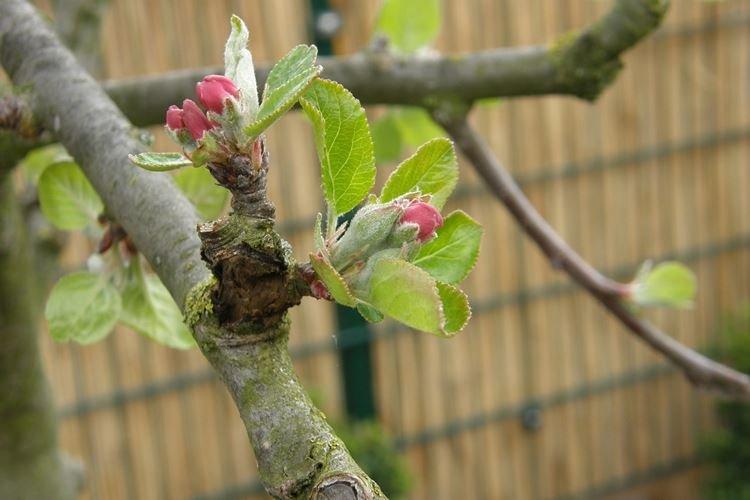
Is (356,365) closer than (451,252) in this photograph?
No

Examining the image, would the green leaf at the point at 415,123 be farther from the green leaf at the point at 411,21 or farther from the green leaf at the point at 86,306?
the green leaf at the point at 86,306

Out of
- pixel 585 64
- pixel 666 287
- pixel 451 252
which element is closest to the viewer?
pixel 451 252

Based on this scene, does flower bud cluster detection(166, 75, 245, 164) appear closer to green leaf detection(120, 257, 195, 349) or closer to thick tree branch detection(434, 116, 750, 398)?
green leaf detection(120, 257, 195, 349)

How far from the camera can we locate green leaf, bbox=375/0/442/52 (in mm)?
925

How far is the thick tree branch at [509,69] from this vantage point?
2.64 ft

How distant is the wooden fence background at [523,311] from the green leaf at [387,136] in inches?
59.5

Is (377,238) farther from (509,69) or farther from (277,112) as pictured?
(509,69)

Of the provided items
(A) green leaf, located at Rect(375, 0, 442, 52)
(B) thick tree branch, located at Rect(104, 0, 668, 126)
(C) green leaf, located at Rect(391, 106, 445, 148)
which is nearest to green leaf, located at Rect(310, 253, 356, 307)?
(B) thick tree branch, located at Rect(104, 0, 668, 126)

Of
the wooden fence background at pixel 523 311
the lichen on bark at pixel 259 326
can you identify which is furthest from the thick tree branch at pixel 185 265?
the wooden fence background at pixel 523 311

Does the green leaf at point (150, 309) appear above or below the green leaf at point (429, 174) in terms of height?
below

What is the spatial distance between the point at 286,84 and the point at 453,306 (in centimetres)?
11

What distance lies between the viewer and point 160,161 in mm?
365

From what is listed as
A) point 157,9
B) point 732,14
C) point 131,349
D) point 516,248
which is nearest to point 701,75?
point 732,14

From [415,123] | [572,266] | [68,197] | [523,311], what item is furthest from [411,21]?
[523,311]
